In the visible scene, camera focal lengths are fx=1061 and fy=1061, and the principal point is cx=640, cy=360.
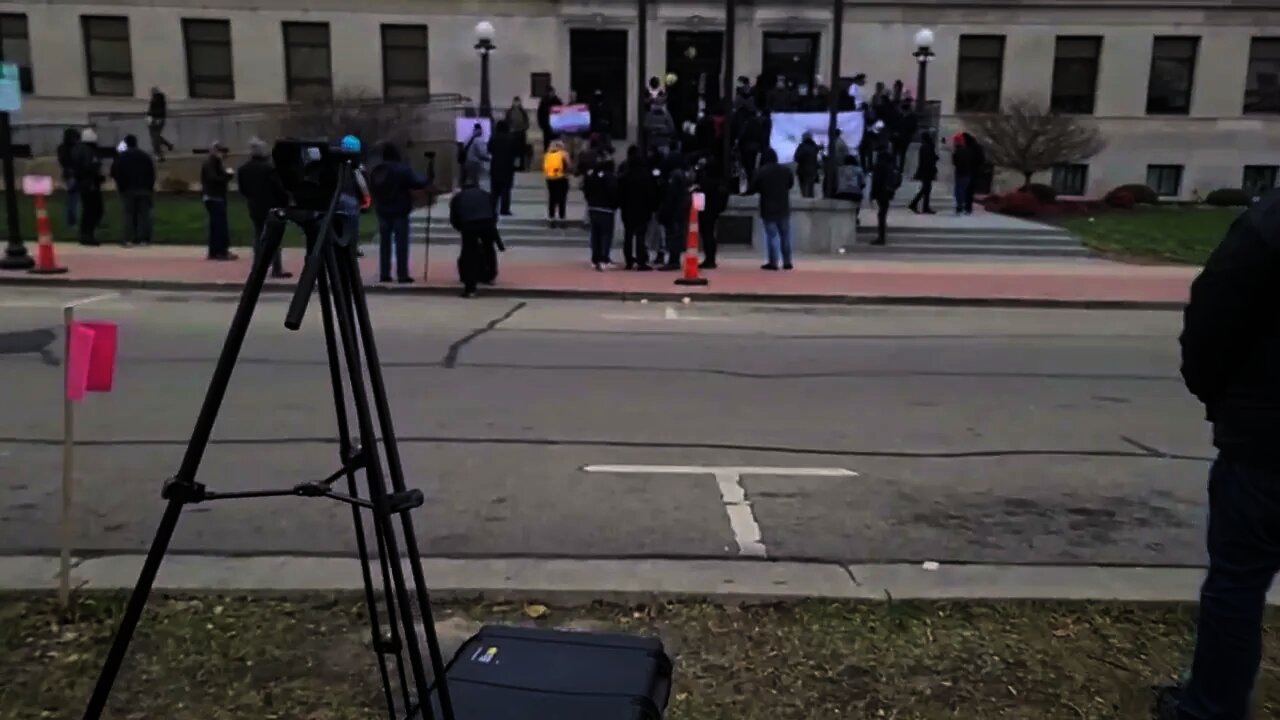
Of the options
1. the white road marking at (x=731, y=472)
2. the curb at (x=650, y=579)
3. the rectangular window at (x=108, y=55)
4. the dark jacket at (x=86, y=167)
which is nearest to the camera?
the curb at (x=650, y=579)

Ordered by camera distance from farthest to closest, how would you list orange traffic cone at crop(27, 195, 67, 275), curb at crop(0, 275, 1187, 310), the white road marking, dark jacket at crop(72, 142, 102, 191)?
dark jacket at crop(72, 142, 102, 191)
orange traffic cone at crop(27, 195, 67, 275)
curb at crop(0, 275, 1187, 310)
the white road marking

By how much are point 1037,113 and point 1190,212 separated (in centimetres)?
503

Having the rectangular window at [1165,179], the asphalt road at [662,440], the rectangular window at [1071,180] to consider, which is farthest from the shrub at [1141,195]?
the asphalt road at [662,440]

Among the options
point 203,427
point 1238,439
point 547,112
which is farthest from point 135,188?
point 1238,439

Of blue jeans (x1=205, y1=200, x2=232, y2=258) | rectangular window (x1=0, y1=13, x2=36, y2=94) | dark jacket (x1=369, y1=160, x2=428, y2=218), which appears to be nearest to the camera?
dark jacket (x1=369, y1=160, x2=428, y2=218)

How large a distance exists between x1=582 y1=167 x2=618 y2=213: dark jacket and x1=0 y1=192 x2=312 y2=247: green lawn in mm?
5196

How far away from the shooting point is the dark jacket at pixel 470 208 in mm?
14023

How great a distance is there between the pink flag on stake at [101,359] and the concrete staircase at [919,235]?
15.3m

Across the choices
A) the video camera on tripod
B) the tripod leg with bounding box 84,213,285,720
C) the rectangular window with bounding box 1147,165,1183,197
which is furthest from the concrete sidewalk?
the rectangular window with bounding box 1147,165,1183,197

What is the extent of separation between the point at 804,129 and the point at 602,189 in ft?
→ 26.3

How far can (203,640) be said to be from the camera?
390cm

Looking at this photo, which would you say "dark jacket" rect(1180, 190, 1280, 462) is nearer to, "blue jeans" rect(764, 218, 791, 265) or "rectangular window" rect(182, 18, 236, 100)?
"blue jeans" rect(764, 218, 791, 265)

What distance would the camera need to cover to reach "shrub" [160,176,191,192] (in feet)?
90.9

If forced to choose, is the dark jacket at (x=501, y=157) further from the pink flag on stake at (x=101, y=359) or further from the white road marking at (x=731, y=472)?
the pink flag on stake at (x=101, y=359)
